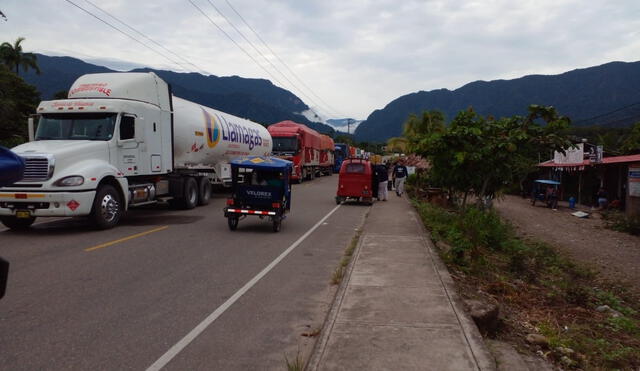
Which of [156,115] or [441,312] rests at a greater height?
[156,115]

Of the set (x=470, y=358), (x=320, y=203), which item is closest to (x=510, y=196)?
(x=320, y=203)

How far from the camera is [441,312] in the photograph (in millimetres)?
5336

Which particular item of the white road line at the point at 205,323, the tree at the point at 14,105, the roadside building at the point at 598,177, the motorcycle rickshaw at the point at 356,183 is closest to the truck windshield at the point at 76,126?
the white road line at the point at 205,323

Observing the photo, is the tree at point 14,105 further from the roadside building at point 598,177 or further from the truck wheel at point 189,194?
the roadside building at point 598,177

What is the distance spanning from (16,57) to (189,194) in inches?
2618

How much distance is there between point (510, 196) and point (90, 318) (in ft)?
109

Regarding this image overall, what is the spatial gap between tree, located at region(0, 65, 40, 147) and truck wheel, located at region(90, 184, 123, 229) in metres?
24.5

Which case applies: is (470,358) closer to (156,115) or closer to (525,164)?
(525,164)

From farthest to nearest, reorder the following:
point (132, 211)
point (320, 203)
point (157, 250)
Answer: point (320, 203), point (132, 211), point (157, 250)

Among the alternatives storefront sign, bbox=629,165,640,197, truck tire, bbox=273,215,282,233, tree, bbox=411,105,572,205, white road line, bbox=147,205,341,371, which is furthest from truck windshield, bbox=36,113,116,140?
storefront sign, bbox=629,165,640,197

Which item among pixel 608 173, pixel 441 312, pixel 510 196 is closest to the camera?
pixel 441 312

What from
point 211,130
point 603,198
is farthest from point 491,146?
point 603,198

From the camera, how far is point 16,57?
6612 cm

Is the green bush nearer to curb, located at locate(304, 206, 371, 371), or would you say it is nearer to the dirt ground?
the dirt ground
